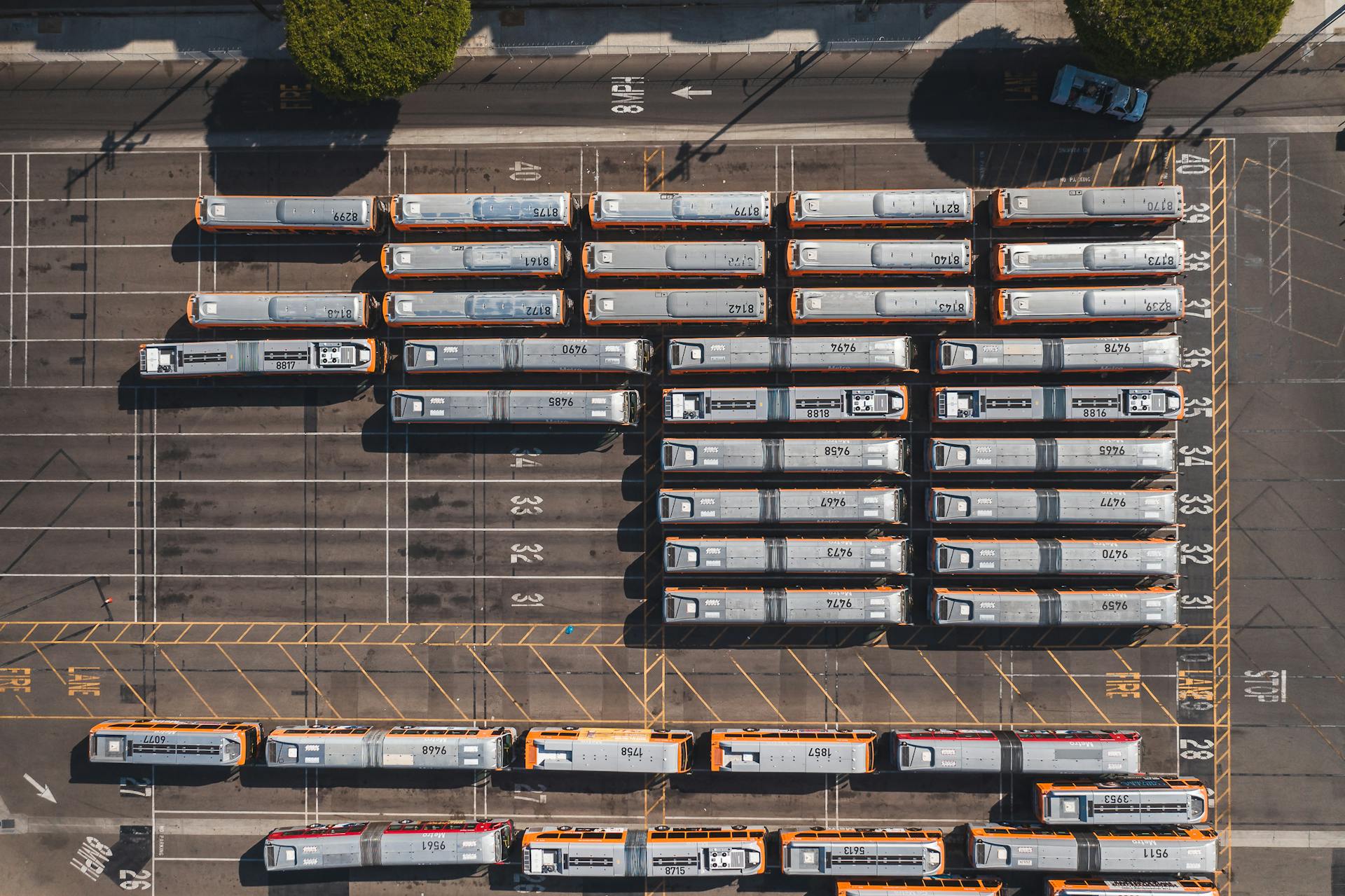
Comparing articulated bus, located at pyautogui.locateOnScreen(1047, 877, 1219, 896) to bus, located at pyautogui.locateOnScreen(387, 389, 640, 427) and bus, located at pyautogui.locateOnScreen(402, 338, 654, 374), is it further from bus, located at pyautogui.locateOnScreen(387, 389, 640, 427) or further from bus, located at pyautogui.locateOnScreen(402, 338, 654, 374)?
bus, located at pyautogui.locateOnScreen(402, 338, 654, 374)

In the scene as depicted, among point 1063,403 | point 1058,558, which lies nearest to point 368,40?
point 1063,403

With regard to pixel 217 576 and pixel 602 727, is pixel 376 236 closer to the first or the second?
pixel 217 576

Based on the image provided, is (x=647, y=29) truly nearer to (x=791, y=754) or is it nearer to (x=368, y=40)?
(x=368, y=40)

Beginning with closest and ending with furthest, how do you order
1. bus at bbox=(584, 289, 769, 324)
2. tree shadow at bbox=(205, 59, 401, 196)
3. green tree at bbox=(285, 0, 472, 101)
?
1. green tree at bbox=(285, 0, 472, 101)
2. bus at bbox=(584, 289, 769, 324)
3. tree shadow at bbox=(205, 59, 401, 196)

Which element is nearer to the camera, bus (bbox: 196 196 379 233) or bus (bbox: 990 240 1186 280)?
bus (bbox: 990 240 1186 280)

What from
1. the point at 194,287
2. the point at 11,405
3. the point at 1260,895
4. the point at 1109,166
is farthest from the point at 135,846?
the point at 1109,166

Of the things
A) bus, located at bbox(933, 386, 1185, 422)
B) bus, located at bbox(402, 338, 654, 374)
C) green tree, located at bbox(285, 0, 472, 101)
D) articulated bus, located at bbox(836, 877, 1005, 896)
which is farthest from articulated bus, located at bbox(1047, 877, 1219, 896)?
green tree, located at bbox(285, 0, 472, 101)
